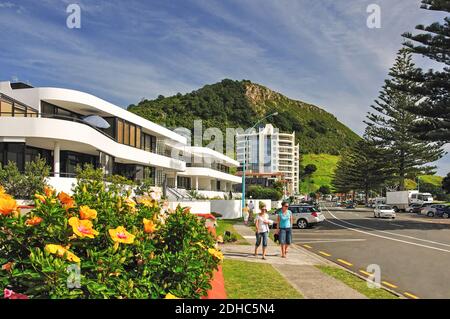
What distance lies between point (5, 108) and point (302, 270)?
1930cm

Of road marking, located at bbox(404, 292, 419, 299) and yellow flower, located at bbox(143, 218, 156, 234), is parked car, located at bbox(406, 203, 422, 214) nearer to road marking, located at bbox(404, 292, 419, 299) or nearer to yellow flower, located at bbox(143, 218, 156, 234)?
road marking, located at bbox(404, 292, 419, 299)

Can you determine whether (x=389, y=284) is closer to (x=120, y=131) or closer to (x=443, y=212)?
(x=120, y=131)

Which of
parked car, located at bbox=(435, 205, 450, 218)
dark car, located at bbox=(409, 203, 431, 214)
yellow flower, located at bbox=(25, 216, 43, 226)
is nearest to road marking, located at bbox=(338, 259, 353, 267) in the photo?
yellow flower, located at bbox=(25, 216, 43, 226)

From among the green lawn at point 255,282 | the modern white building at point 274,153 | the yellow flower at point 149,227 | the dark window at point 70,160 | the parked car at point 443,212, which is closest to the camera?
the yellow flower at point 149,227

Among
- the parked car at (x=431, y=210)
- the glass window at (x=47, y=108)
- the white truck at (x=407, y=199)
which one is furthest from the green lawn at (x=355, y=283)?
the white truck at (x=407, y=199)

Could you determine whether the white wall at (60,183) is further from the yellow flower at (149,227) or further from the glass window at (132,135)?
the yellow flower at (149,227)

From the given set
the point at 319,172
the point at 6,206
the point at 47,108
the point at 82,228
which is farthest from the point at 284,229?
the point at 319,172

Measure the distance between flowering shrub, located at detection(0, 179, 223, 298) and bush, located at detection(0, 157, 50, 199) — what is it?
1486 cm

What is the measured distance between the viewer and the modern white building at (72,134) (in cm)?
2192

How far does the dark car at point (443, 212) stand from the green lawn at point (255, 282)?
40735 mm

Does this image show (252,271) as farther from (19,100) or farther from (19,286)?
(19,100)

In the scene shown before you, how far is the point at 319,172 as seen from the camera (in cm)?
17600

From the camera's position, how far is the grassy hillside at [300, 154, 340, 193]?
561 feet

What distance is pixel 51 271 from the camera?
3361 millimetres
